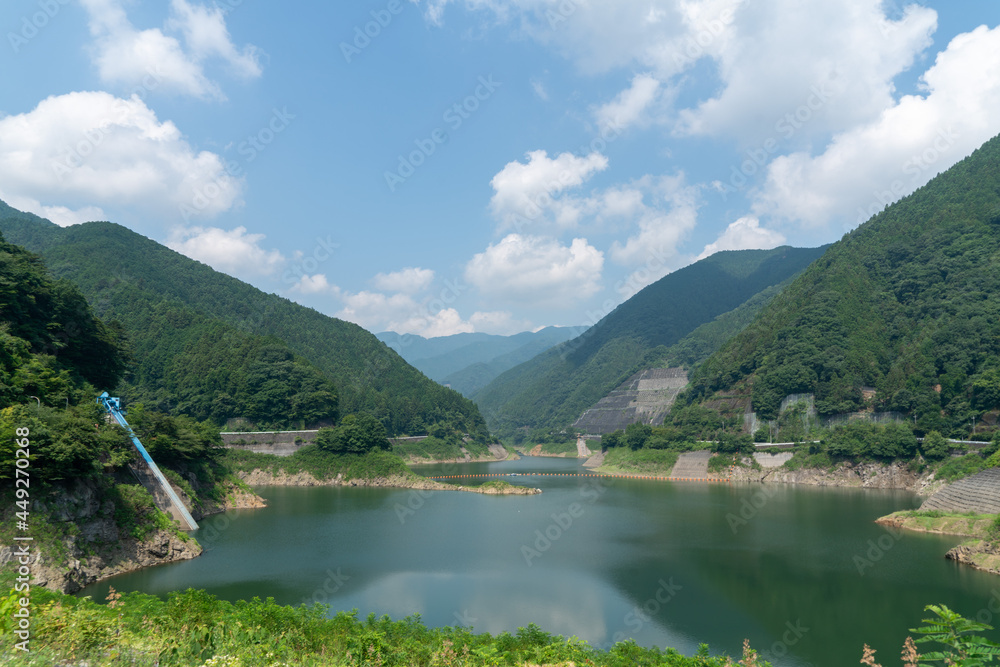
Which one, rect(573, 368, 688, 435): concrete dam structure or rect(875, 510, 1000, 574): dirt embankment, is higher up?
rect(573, 368, 688, 435): concrete dam structure

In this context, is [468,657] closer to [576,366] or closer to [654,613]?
[654,613]

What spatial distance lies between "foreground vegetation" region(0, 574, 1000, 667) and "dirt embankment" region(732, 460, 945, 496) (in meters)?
50.4

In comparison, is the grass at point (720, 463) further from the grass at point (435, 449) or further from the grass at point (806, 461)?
the grass at point (435, 449)

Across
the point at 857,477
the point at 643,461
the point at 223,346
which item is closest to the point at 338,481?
the point at 223,346

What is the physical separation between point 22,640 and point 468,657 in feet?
25.3

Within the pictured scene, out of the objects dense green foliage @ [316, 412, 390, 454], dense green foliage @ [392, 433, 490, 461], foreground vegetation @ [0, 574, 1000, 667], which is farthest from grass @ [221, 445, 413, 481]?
foreground vegetation @ [0, 574, 1000, 667]

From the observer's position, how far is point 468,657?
11.9 metres

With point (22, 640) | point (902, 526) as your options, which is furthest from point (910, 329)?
point (22, 640)

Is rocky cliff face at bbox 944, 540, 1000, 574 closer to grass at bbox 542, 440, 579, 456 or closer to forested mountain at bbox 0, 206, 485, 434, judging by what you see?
forested mountain at bbox 0, 206, 485, 434

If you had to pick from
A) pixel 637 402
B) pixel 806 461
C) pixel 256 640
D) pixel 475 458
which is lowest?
pixel 475 458

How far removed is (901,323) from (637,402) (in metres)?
56.8

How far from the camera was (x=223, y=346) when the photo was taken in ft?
249

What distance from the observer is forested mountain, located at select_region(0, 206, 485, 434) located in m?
68.5

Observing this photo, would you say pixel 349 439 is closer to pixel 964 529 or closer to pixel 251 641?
pixel 251 641
